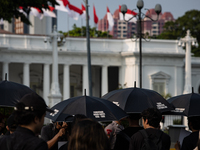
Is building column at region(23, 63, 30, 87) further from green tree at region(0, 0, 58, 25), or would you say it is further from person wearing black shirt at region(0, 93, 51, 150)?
person wearing black shirt at region(0, 93, 51, 150)

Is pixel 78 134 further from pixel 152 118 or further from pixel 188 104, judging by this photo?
pixel 188 104

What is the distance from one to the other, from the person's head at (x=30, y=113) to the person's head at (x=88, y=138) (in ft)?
2.74

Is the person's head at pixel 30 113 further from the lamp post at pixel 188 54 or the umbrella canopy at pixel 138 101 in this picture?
the lamp post at pixel 188 54

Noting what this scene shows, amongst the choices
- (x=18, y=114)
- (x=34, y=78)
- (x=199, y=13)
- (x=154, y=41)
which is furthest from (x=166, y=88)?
(x=18, y=114)

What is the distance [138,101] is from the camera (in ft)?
28.7

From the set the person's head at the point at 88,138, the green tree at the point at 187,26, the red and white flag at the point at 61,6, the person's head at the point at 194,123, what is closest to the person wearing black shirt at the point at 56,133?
the person's head at the point at 194,123

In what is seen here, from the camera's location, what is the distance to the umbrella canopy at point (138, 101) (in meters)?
8.61

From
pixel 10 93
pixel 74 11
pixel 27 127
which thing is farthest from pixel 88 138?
pixel 74 11

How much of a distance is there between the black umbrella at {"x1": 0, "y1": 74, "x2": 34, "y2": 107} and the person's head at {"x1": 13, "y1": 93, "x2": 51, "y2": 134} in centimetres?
354

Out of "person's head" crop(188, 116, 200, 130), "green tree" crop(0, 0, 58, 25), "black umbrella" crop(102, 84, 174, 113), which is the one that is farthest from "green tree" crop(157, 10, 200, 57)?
"person's head" crop(188, 116, 200, 130)

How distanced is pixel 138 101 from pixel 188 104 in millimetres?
1148

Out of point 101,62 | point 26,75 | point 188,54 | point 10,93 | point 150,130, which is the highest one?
point 188,54

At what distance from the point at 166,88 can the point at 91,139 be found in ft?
151

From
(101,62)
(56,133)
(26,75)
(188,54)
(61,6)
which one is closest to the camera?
(56,133)
